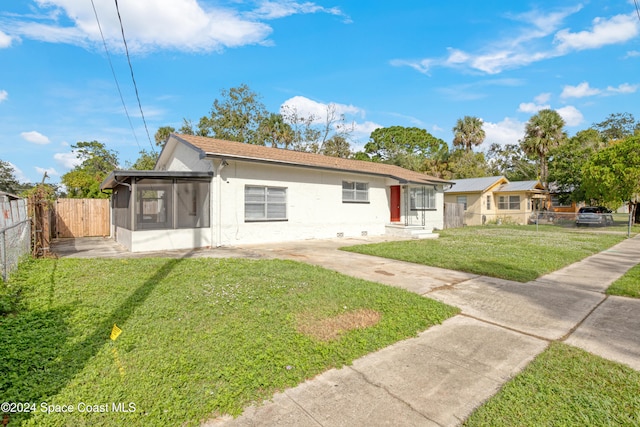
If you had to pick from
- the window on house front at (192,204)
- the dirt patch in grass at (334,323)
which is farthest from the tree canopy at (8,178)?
the dirt patch in grass at (334,323)

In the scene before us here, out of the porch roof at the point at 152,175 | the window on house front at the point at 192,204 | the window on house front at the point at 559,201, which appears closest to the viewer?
the porch roof at the point at 152,175

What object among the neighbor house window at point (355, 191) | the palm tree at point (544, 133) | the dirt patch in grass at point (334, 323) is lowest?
the dirt patch in grass at point (334, 323)

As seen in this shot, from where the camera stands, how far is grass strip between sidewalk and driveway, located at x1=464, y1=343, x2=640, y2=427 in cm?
229

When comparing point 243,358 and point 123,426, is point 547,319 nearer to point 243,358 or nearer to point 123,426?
point 243,358

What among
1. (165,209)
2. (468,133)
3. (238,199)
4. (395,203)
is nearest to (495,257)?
(395,203)

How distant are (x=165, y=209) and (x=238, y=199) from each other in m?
2.35

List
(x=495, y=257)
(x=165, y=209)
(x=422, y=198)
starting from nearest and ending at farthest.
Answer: (x=495, y=257) → (x=165, y=209) → (x=422, y=198)

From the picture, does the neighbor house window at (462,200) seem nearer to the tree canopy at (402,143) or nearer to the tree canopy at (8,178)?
the tree canopy at (402,143)

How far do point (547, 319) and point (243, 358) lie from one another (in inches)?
163

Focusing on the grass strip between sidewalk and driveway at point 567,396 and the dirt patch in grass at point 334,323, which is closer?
the grass strip between sidewalk and driveway at point 567,396

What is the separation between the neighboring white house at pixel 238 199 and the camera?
9.90 meters

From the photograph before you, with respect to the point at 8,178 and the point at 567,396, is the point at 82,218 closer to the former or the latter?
the point at 567,396

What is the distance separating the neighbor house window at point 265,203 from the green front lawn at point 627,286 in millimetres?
9660

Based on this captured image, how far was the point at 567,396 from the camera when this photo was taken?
2562 millimetres
